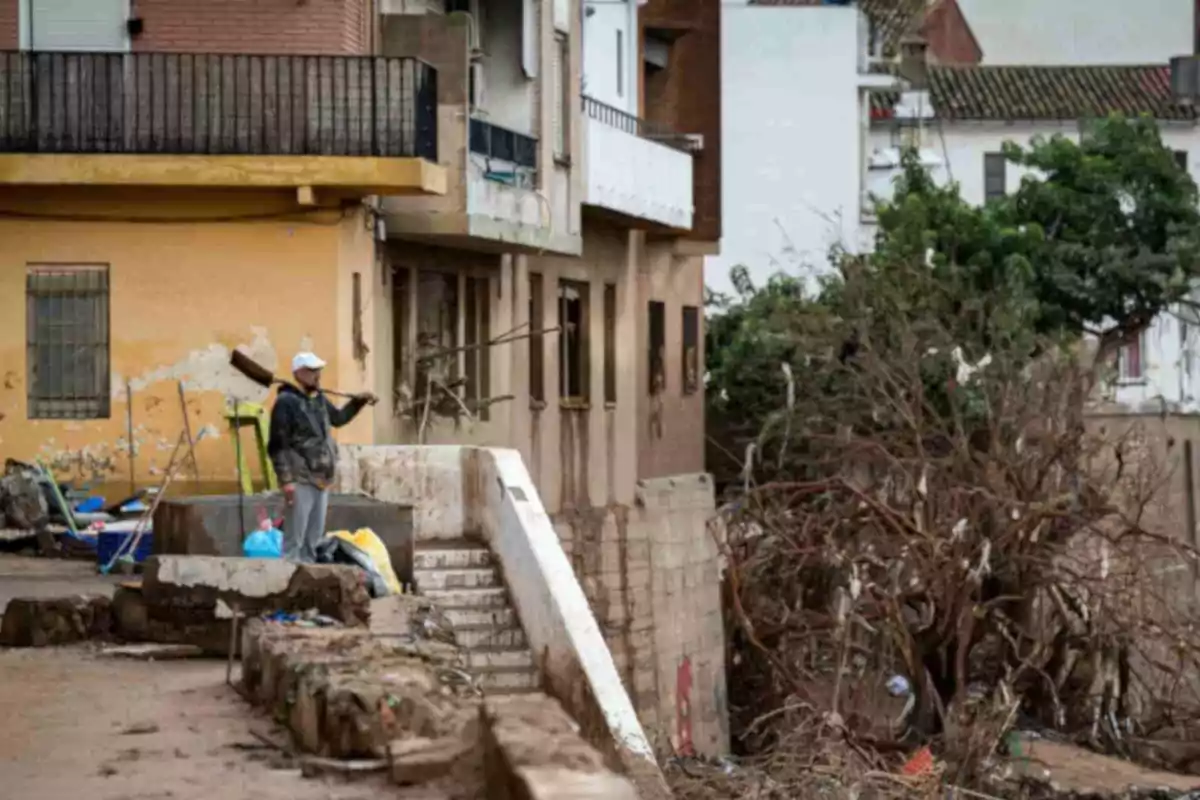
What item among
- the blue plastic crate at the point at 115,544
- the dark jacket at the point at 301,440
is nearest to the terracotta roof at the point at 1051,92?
the blue plastic crate at the point at 115,544

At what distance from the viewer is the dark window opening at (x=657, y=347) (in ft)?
120

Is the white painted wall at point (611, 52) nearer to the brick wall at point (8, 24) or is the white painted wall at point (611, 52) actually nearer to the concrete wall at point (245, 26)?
the concrete wall at point (245, 26)

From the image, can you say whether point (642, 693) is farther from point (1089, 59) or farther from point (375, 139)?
point (1089, 59)

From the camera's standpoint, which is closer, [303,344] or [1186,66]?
[303,344]

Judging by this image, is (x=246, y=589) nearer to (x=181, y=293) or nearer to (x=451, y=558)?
(x=451, y=558)

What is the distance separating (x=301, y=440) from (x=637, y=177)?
14.5m

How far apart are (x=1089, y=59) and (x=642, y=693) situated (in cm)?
3597

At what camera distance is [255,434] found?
2458 cm

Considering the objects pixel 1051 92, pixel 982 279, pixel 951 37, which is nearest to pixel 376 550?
pixel 982 279

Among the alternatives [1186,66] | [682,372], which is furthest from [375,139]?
[1186,66]

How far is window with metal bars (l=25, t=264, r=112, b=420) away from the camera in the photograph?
2533 centimetres

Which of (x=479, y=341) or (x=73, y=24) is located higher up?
(x=73, y=24)

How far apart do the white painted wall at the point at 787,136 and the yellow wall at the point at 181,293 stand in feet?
75.6

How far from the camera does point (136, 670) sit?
1636cm
